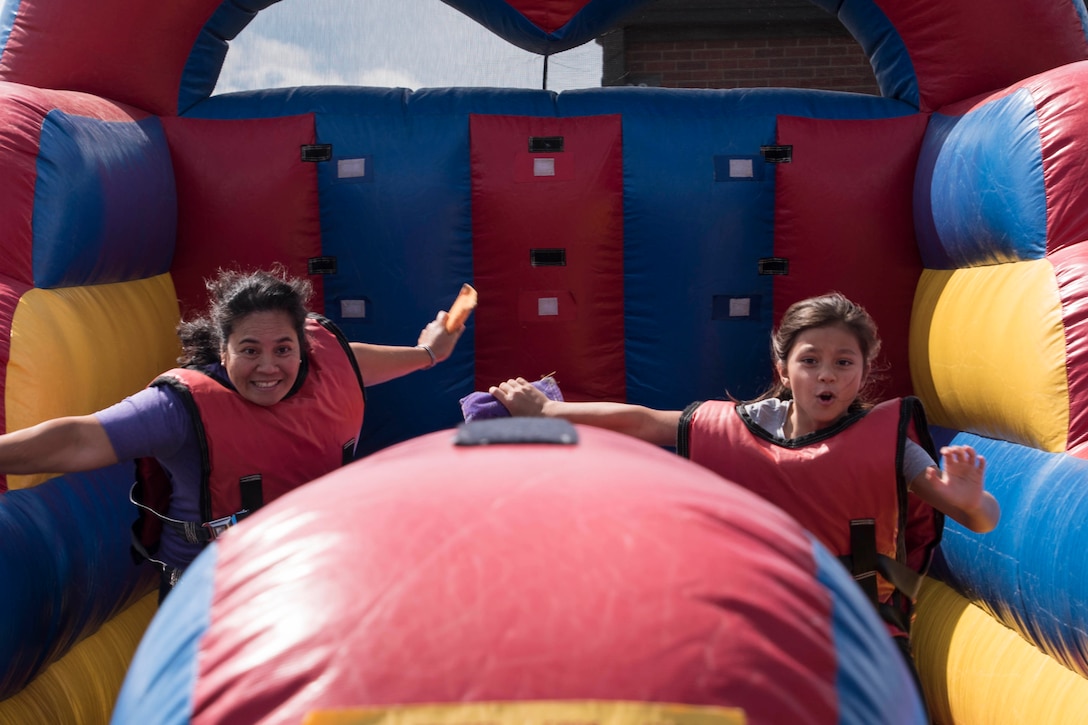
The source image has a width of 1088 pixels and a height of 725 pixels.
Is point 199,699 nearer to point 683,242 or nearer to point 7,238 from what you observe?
point 7,238

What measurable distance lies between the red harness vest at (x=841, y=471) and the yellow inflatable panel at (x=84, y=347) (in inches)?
50.6

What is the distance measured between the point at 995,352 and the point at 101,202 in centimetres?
212

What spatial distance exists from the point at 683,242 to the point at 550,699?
7.77 ft

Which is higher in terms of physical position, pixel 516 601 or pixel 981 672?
pixel 516 601

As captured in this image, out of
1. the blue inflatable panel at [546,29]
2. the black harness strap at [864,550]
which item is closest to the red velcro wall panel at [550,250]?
the blue inflatable panel at [546,29]

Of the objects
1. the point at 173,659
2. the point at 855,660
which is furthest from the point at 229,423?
the point at 855,660

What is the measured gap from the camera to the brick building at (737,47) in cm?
787

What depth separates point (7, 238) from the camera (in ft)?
7.36

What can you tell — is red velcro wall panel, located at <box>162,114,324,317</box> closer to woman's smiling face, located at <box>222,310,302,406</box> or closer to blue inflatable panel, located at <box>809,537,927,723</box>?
woman's smiling face, located at <box>222,310,302,406</box>

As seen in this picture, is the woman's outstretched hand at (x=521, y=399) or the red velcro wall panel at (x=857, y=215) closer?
the woman's outstretched hand at (x=521, y=399)

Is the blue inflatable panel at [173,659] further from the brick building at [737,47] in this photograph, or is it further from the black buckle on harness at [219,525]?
the brick building at [737,47]

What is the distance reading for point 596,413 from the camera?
2.17 metres

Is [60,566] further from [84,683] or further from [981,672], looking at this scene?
[981,672]

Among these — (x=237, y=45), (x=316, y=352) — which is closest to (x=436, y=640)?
(x=316, y=352)
